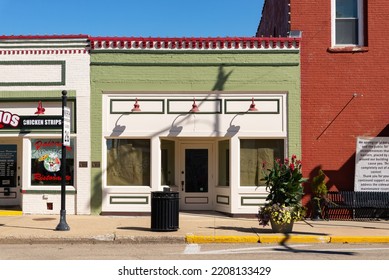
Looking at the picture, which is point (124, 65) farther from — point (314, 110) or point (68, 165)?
point (314, 110)

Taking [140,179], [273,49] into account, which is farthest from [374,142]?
[140,179]

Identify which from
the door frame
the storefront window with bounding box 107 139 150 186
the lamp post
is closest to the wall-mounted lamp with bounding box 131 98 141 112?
the storefront window with bounding box 107 139 150 186

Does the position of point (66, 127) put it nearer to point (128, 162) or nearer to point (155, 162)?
point (128, 162)

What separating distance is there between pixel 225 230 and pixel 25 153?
23.7ft

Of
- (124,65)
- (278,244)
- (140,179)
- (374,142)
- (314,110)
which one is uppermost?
(124,65)

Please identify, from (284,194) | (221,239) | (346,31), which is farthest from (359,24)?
(221,239)

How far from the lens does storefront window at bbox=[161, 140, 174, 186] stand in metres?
16.4

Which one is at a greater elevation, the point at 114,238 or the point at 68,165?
the point at 68,165

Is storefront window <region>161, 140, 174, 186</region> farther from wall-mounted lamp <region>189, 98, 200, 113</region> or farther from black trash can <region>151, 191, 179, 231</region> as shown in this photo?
black trash can <region>151, 191, 179, 231</region>

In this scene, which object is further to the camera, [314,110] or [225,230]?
[314,110]

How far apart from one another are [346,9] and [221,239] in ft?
30.1

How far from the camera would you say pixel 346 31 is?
16312 mm

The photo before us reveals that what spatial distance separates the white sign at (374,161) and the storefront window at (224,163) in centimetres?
404

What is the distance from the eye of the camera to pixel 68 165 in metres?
16.0
